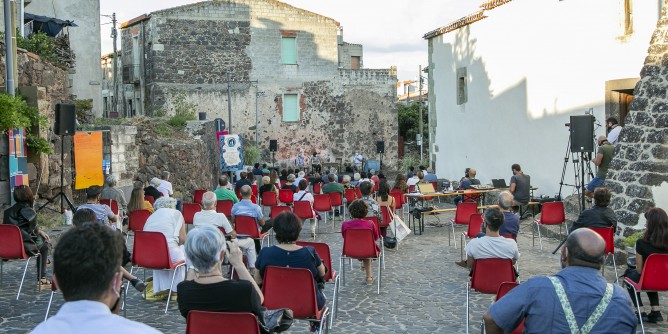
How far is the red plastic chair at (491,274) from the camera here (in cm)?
635

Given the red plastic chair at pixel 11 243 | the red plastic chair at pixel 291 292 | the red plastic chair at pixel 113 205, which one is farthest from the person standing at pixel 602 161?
the red plastic chair at pixel 11 243

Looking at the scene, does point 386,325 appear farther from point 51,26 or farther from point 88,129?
point 51,26

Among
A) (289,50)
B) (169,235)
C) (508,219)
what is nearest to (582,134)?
(508,219)

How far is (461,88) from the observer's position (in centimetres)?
2291

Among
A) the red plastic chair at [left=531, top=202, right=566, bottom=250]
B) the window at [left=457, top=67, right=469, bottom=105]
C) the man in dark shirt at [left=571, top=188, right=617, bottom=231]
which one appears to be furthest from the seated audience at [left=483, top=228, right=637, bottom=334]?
the window at [left=457, top=67, right=469, bottom=105]

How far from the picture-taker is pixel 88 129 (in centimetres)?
1695

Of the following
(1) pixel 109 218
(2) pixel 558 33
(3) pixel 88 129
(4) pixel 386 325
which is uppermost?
(2) pixel 558 33

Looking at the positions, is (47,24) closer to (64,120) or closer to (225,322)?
(64,120)

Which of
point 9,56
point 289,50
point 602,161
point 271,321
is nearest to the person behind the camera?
point 271,321

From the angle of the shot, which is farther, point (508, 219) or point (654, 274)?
point (508, 219)

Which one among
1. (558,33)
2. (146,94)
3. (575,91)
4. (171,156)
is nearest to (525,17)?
(558,33)

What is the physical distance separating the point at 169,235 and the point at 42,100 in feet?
23.0

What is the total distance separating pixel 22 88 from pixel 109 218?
18.2ft

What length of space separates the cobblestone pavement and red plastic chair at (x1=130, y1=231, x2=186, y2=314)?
473 millimetres
